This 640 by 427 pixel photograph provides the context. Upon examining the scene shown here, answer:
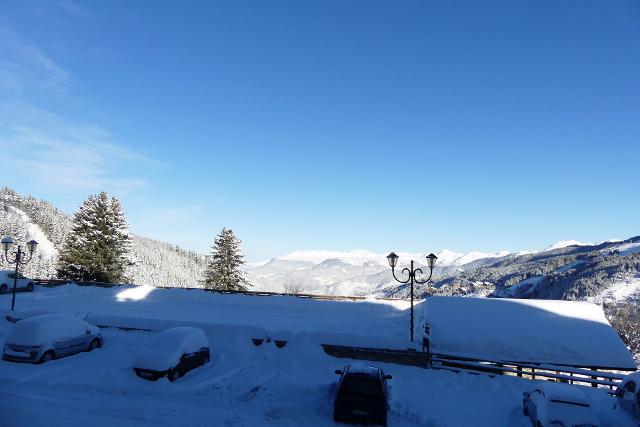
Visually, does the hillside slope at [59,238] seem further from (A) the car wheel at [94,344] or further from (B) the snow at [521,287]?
(B) the snow at [521,287]

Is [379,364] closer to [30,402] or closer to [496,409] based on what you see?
[496,409]

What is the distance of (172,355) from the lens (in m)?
13.9

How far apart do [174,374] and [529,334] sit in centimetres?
1680

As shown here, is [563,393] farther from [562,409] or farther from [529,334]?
[529,334]

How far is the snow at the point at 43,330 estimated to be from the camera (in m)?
14.8

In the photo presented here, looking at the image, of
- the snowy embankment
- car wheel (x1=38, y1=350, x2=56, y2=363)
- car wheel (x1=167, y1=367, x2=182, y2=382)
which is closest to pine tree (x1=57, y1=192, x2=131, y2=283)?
the snowy embankment

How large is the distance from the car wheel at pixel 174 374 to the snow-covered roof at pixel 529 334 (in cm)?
1165

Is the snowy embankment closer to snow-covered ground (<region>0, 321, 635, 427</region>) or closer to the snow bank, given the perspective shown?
the snow bank

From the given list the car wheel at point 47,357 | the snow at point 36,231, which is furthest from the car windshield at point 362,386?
the snow at point 36,231

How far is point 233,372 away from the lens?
15289mm

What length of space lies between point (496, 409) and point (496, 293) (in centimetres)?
17313

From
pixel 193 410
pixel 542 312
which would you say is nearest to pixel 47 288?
pixel 193 410

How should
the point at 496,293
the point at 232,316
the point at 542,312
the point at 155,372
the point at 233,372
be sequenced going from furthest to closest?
the point at 496,293 → the point at 232,316 → the point at 542,312 → the point at 233,372 → the point at 155,372

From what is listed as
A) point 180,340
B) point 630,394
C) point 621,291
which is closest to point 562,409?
point 630,394
